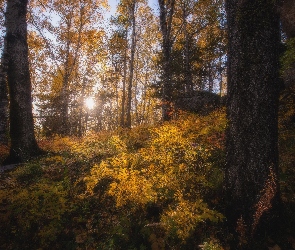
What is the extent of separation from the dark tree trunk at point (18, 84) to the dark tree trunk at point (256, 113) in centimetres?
600

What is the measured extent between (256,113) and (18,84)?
653cm

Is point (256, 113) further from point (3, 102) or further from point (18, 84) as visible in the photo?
point (3, 102)

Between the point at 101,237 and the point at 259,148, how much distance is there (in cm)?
290

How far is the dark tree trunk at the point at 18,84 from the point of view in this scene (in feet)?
22.3

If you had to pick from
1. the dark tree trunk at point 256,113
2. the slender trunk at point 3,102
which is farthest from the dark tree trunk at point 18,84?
the dark tree trunk at point 256,113

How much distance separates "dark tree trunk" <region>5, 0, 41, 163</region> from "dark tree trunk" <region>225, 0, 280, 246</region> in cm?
600

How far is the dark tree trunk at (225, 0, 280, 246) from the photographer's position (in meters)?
3.37

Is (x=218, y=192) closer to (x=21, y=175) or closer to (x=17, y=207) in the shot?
(x=17, y=207)

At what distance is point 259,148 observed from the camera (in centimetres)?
342

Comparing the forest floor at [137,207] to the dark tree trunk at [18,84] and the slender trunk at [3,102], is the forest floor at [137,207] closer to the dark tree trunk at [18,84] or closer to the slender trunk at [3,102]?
the dark tree trunk at [18,84]

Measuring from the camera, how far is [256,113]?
134 inches

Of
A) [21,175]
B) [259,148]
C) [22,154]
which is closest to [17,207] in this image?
[21,175]

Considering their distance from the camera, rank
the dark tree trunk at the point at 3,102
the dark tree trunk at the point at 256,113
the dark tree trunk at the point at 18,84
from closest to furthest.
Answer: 1. the dark tree trunk at the point at 256,113
2. the dark tree trunk at the point at 18,84
3. the dark tree trunk at the point at 3,102

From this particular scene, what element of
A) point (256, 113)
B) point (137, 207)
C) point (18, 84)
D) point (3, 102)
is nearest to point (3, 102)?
point (3, 102)
